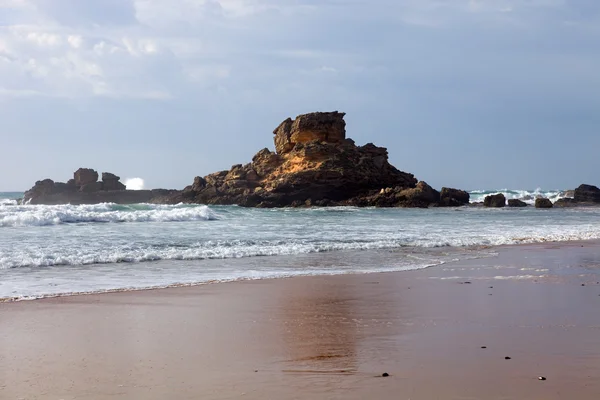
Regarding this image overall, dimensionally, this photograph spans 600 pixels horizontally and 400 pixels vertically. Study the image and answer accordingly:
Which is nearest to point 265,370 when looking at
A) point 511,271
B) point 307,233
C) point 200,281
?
point 200,281

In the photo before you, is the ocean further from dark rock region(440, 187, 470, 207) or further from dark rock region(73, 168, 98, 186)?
dark rock region(73, 168, 98, 186)

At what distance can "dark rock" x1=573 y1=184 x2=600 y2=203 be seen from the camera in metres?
55.3

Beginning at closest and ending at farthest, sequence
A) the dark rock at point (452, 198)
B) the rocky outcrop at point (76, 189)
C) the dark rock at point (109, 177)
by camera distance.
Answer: the dark rock at point (452, 198), the rocky outcrop at point (76, 189), the dark rock at point (109, 177)

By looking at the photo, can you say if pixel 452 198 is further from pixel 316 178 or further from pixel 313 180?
pixel 313 180

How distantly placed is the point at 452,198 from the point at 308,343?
1849 inches

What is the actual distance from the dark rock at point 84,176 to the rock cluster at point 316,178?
13.0 m

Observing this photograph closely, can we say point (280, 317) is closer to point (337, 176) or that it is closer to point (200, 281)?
point (200, 281)

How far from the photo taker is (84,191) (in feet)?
198

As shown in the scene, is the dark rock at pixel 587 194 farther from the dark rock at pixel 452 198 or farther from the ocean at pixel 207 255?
the ocean at pixel 207 255

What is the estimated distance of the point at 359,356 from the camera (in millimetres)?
4496

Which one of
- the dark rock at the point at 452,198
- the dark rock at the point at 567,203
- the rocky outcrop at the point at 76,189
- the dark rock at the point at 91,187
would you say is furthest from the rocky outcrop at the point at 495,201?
the dark rock at the point at 91,187

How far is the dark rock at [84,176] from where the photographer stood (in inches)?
2431

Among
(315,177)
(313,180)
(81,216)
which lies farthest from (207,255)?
(315,177)

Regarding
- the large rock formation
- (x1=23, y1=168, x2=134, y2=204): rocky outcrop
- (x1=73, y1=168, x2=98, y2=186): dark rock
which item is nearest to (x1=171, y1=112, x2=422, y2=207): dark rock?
the large rock formation
